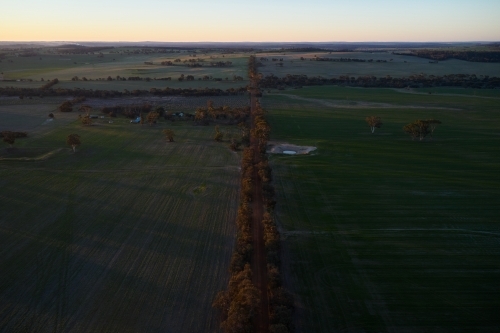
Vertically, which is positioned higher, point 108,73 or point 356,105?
point 108,73

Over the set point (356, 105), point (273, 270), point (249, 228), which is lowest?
point (249, 228)

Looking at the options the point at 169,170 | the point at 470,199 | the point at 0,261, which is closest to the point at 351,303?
the point at 470,199

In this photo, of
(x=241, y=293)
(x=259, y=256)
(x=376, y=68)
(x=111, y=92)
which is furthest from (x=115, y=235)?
(x=376, y=68)

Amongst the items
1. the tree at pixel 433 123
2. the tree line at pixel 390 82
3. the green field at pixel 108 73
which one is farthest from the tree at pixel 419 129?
the green field at pixel 108 73

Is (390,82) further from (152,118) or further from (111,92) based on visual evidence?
(111,92)

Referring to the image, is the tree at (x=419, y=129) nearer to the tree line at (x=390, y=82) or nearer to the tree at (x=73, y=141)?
the tree at (x=73, y=141)

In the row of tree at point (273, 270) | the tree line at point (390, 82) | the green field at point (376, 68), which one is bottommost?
the row of tree at point (273, 270)

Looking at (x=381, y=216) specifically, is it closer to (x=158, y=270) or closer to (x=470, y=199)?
(x=470, y=199)
